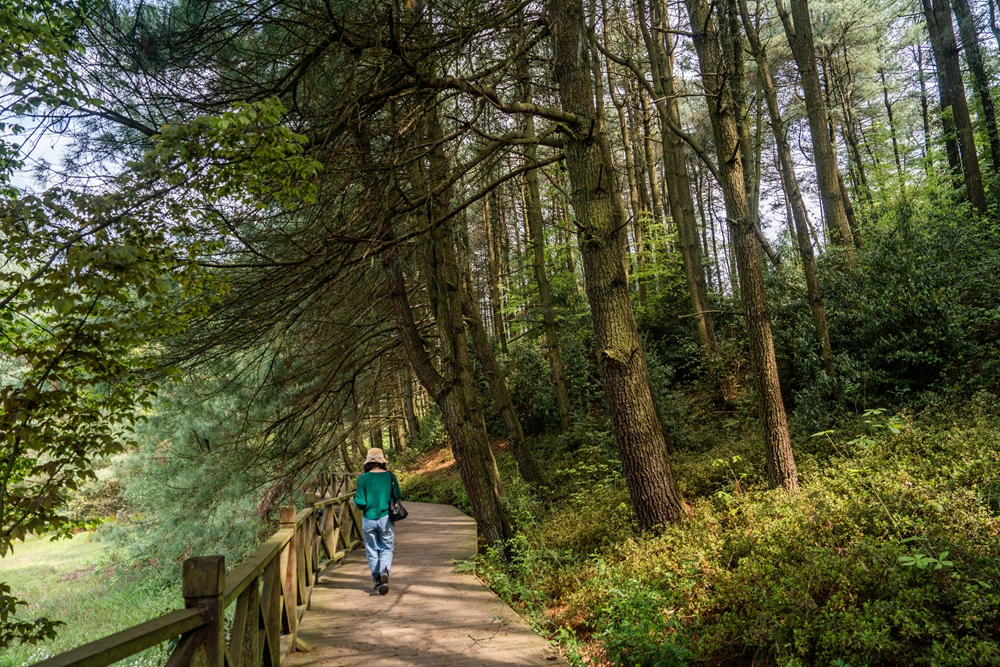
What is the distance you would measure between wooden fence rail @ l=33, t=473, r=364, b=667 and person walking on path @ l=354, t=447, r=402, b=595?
0.70 m

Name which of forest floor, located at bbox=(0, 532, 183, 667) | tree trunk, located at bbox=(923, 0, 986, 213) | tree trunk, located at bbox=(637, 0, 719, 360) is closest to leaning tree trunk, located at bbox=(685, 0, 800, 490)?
tree trunk, located at bbox=(637, 0, 719, 360)

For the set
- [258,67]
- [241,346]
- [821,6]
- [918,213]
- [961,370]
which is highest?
[821,6]

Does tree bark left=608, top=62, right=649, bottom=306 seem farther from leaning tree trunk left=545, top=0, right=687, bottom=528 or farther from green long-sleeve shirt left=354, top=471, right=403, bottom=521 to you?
green long-sleeve shirt left=354, top=471, right=403, bottom=521

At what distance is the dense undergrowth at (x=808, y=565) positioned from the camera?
148 inches

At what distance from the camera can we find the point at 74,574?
24.0 meters

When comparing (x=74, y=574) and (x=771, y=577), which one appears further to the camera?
(x=74, y=574)

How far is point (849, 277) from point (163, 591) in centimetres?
1894

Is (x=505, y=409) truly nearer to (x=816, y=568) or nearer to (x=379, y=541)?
(x=379, y=541)

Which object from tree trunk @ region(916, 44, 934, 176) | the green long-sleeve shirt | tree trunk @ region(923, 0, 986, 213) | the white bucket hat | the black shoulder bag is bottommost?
the black shoulder bag

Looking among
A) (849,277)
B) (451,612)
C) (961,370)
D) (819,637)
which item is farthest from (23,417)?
(849,277)

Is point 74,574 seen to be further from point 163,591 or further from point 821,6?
point 821,6

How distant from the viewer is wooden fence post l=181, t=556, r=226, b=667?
306 cm

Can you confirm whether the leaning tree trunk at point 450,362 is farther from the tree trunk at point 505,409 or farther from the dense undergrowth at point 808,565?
the tree trunk at point 505,409

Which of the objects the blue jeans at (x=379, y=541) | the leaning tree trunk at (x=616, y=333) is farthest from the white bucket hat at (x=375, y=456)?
the leaning tree trunk at (x=616, y=333)
